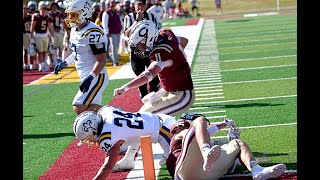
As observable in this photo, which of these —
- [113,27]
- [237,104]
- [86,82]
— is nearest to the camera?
[86,82]

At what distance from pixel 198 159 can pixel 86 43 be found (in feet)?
8.04

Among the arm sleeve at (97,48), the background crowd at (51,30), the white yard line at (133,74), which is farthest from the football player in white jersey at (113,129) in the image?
the background crowd at (51,30)

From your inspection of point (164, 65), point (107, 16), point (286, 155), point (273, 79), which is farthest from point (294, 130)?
point (107, 16)

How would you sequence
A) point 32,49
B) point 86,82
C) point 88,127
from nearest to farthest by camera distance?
point 88,127 → point 86,82 → point 32,49

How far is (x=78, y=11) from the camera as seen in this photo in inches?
313

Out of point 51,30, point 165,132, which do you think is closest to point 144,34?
point 165,132

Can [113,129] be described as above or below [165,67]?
below

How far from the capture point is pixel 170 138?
6656 mm

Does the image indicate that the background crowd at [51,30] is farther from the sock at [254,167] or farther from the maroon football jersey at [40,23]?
the sock at [254,167]

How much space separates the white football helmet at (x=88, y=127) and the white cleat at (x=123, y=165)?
Result: 41.6 inches

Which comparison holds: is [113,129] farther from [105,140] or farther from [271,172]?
[271,172]

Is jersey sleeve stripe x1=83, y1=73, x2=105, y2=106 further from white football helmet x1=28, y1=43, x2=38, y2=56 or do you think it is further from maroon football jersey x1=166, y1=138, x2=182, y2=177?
white football helmet x1=28, y1=43, x2=38, y2=56

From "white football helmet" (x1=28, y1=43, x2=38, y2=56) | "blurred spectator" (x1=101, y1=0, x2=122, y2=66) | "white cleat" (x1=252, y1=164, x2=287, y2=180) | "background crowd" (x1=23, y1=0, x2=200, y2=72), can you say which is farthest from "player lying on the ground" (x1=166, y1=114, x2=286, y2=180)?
"white football helmet" (x1=28, y1=43, x2=38, y2=56)

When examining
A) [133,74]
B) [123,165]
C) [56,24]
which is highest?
[56,24]
